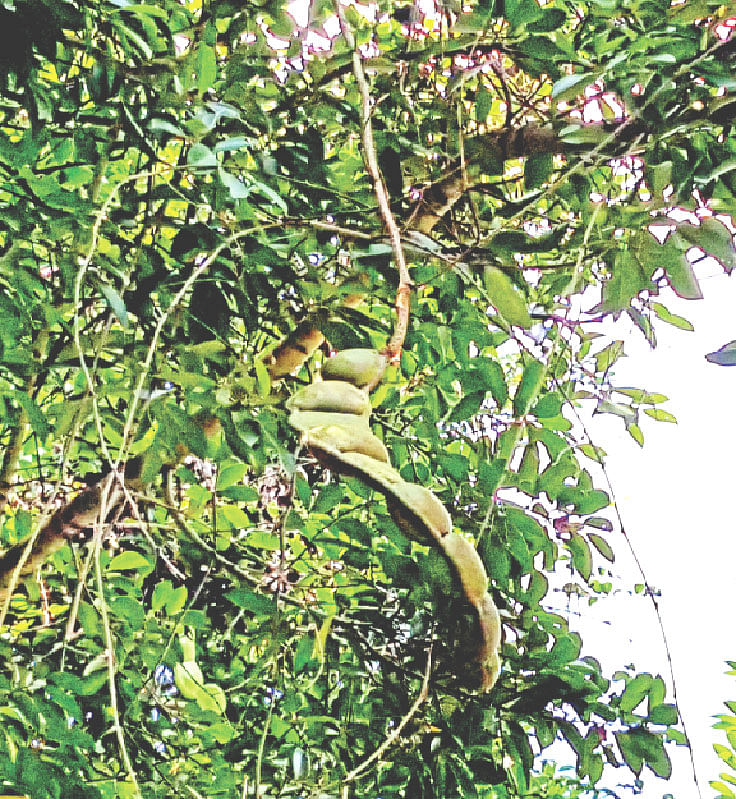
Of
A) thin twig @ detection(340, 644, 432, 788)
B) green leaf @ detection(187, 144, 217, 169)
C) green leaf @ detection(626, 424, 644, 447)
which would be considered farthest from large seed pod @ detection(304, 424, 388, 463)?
green leaf @ detection(626, 424, 644, 447)

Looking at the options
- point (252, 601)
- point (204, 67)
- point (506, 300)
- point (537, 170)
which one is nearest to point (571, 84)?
point (537, 170)

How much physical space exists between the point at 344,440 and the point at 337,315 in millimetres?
426

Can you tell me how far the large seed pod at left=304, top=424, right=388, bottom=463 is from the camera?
0.95 feet

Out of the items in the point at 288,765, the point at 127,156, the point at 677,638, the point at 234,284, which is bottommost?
the point at 677,638

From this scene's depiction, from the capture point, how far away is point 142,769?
0.81 meters

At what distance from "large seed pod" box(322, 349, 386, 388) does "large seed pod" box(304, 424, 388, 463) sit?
39 millimetres

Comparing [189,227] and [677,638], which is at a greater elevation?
[189,227]

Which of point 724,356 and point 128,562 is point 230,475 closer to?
point 128,562

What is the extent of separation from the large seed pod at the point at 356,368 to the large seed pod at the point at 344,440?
4cm

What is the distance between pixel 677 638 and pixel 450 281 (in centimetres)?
87

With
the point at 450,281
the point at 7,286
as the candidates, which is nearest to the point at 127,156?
the point at 7,286

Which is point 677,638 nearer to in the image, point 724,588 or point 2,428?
point 724,588

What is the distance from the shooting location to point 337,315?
715 millimetres

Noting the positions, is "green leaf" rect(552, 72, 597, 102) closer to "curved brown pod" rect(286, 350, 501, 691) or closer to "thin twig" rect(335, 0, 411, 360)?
"thin twig" rect(335, 0, 411, 360)
